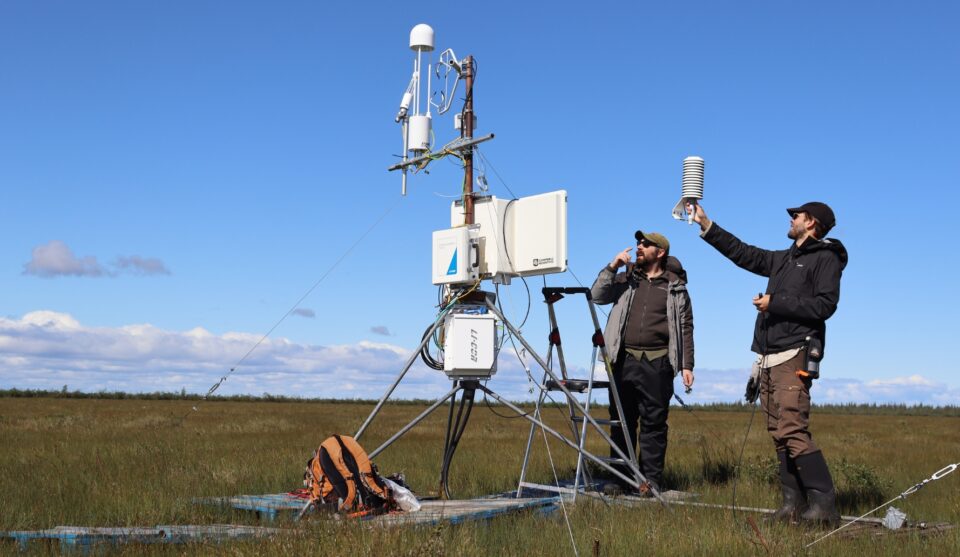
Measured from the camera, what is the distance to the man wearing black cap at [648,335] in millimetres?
8609

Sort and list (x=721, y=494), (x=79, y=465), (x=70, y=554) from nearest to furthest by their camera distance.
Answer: (x=70, y=554) → (x=721, y=494) → (x=79, y=465)

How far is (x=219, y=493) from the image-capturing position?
9.17 meters

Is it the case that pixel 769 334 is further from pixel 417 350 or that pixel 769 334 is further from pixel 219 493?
pixel 219 493

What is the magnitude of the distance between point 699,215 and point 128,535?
505 cm

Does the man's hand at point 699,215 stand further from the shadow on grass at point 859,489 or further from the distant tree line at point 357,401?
the distant tree line at point 357,401

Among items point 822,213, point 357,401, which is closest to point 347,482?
point 822,213

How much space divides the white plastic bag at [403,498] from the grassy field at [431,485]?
645 mm

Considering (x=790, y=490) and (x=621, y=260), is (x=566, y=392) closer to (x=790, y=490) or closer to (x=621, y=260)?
(x=621, y=260)

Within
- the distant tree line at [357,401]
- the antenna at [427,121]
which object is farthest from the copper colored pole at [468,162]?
the distant tree line at [357,401]

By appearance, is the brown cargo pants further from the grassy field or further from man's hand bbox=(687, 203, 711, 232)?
man's hand bbox=(687, 203, 711, 232)

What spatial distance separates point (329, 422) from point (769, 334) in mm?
17071

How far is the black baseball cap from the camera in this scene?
746cm

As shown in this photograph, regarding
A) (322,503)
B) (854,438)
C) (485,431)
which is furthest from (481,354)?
(854,438)

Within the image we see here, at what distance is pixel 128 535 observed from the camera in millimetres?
6219
